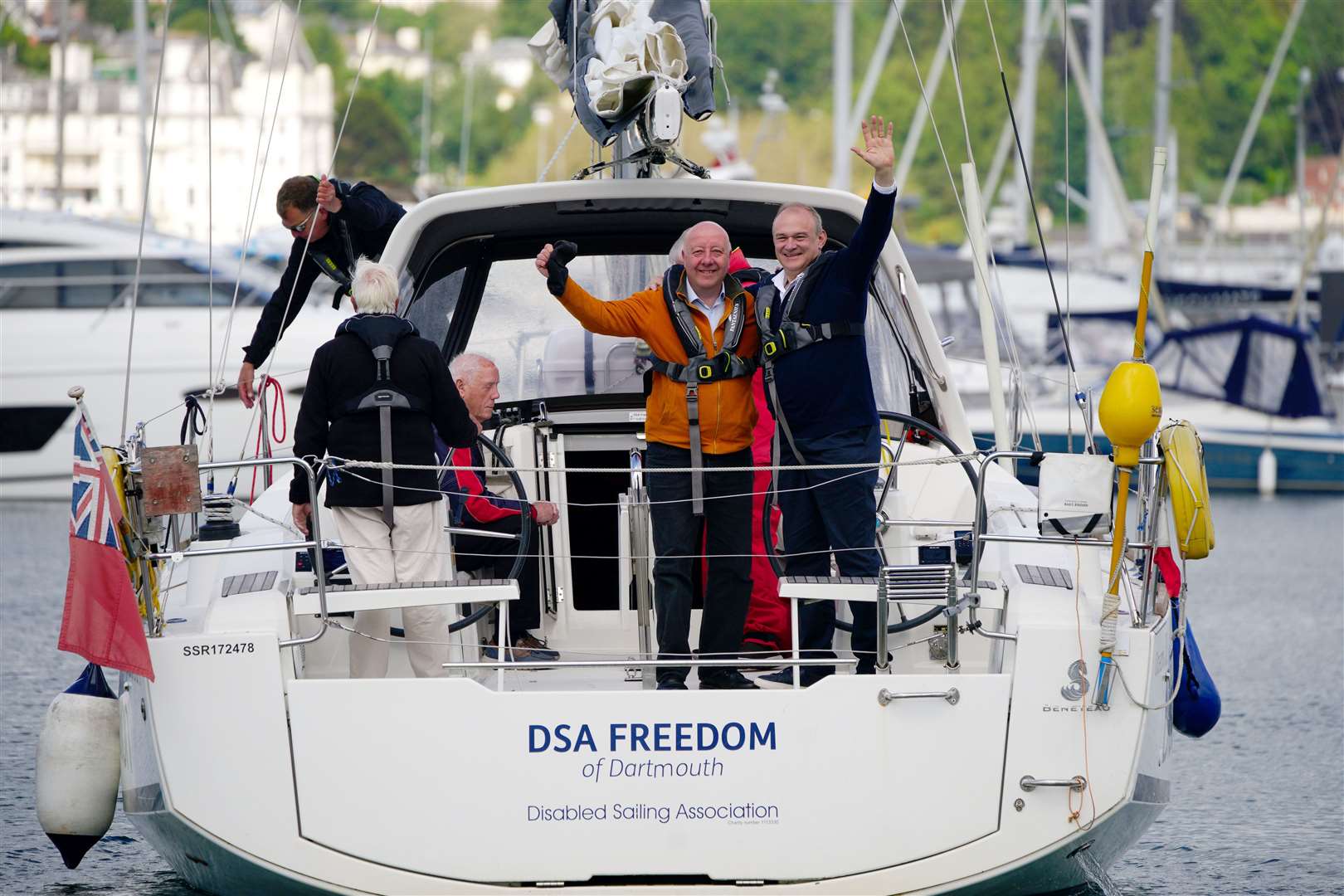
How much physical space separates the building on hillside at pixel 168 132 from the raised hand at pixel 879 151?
30.9 meters

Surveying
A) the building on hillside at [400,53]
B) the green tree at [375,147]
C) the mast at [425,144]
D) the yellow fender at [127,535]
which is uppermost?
the building on hillside at [400,53]

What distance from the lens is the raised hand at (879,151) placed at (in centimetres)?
514

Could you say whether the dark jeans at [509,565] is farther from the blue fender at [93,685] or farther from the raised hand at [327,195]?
the raised hand at [327,195]

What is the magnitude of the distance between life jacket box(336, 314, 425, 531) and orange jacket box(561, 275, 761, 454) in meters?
0.51

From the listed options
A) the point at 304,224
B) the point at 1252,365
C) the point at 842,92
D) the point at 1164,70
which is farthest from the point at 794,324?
the point at 1164,70

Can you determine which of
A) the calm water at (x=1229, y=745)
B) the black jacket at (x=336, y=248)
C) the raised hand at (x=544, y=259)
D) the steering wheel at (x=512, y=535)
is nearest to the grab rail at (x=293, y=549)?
the steering wheel at (x=512, y=535)

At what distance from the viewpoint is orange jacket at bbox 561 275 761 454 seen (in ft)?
17.8

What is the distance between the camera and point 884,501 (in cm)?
614

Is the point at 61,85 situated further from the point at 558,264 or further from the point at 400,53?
the point at 400,53

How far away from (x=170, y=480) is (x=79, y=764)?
3.57 feet

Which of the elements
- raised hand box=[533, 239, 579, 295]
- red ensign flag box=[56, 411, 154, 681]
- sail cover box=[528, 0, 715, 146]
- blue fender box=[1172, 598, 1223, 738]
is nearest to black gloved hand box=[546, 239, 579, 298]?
raised hand box=[533, 239, 579, 295]

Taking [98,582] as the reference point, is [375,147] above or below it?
above

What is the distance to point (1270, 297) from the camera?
90.1 feet

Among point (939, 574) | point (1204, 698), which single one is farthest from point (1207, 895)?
point (939, 574)
